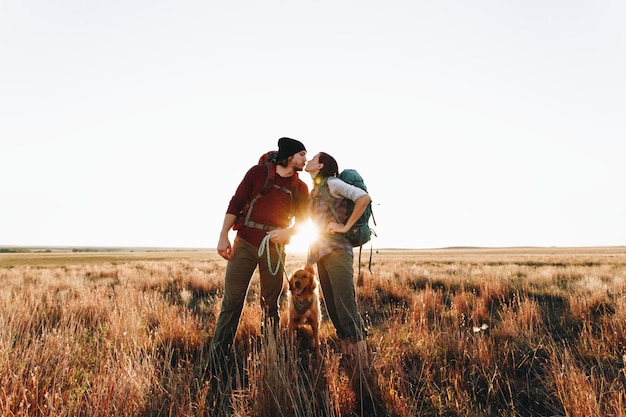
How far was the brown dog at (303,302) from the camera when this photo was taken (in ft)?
15.2

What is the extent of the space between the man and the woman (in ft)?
1.43

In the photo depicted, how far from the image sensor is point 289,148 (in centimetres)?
393

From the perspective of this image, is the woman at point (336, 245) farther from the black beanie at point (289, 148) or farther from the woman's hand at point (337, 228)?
the black beanie at point (289, 148)

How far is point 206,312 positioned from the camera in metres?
7.16

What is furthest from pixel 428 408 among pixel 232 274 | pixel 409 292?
pixel 409 292

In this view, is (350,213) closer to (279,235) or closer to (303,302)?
(279,235)

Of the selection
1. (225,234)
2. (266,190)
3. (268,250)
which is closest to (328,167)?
(266,190)

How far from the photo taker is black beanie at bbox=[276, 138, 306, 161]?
3932 millimetres

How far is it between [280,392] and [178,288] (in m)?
8.98

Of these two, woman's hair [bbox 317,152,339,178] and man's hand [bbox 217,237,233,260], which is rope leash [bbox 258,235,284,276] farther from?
woman's hair [bbox 317,152,339,178]

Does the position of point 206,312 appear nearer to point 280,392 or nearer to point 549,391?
point 280,392

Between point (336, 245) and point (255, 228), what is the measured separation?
104 cm

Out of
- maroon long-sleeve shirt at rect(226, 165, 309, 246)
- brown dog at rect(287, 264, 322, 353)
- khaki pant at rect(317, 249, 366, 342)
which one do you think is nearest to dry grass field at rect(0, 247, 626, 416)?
khaki pant at rect(317, 249, 366, 342)

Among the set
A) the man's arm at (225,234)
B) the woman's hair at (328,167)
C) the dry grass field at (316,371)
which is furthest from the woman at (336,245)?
the man's arm at (225,234)
